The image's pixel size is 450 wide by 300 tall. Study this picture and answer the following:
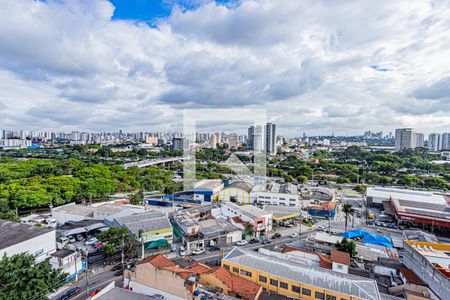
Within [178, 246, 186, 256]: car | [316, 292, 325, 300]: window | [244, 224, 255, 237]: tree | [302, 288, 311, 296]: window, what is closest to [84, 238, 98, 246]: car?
[178, 246, 186, 256]: car

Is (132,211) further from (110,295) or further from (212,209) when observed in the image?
(110,295)

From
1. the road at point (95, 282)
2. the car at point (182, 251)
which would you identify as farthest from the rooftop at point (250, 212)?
the road at point (95, 282)

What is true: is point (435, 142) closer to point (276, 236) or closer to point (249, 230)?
point (276, 236)

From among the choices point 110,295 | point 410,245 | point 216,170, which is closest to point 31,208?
point 110,295

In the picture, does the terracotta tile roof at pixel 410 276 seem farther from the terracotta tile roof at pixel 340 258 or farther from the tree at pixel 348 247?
the terracotta tile roof at pixel 340 258

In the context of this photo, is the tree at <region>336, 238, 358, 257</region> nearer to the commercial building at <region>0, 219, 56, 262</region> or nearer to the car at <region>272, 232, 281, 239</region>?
the car at <region>272, 232, 281, 239</region>

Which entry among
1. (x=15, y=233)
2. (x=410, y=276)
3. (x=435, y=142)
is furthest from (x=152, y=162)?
(x=435, y=142)

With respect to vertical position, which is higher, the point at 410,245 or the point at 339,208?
the point at 410,245
